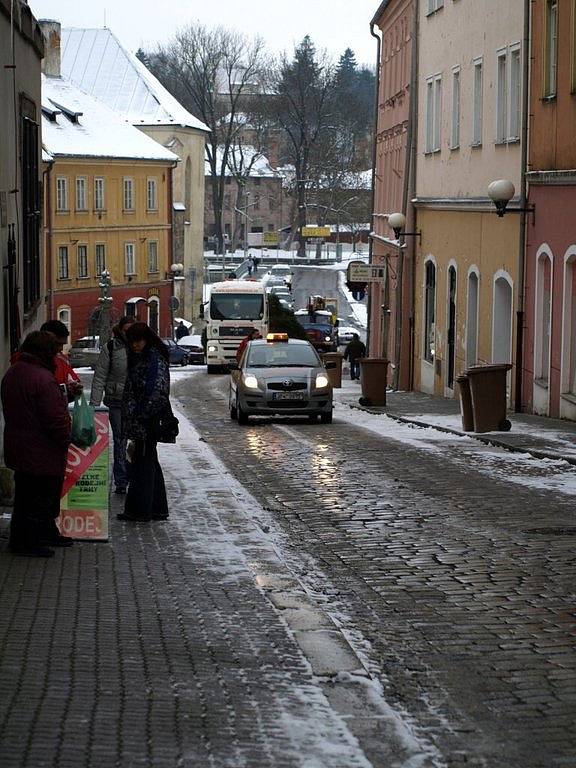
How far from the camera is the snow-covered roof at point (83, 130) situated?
236ft

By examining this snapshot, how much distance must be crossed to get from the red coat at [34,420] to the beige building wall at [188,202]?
7981cm

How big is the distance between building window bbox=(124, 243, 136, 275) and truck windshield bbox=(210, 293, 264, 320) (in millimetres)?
23852

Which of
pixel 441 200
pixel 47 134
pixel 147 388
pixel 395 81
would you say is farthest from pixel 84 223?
pixel 147 388

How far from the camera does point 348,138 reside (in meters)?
128

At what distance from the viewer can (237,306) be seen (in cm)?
5478

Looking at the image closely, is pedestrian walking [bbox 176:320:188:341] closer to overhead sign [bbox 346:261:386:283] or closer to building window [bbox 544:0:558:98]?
overhead sign [bbox 346:261:386:283]

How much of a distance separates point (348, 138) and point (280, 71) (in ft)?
39.1

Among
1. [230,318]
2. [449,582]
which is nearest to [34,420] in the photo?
[449,582]

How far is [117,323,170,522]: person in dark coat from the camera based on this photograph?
39.3ft

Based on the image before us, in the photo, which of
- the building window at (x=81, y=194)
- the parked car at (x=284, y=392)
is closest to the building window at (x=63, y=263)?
the building window at (x=81, y=194)

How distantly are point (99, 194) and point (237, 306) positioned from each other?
22161mm

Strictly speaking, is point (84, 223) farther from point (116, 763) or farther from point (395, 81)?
point (116, 763)

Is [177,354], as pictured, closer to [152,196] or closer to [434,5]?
[152,196]

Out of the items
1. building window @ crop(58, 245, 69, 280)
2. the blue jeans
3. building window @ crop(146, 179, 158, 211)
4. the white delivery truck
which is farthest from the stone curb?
building window @ crop(146, 179, 158, 211)
